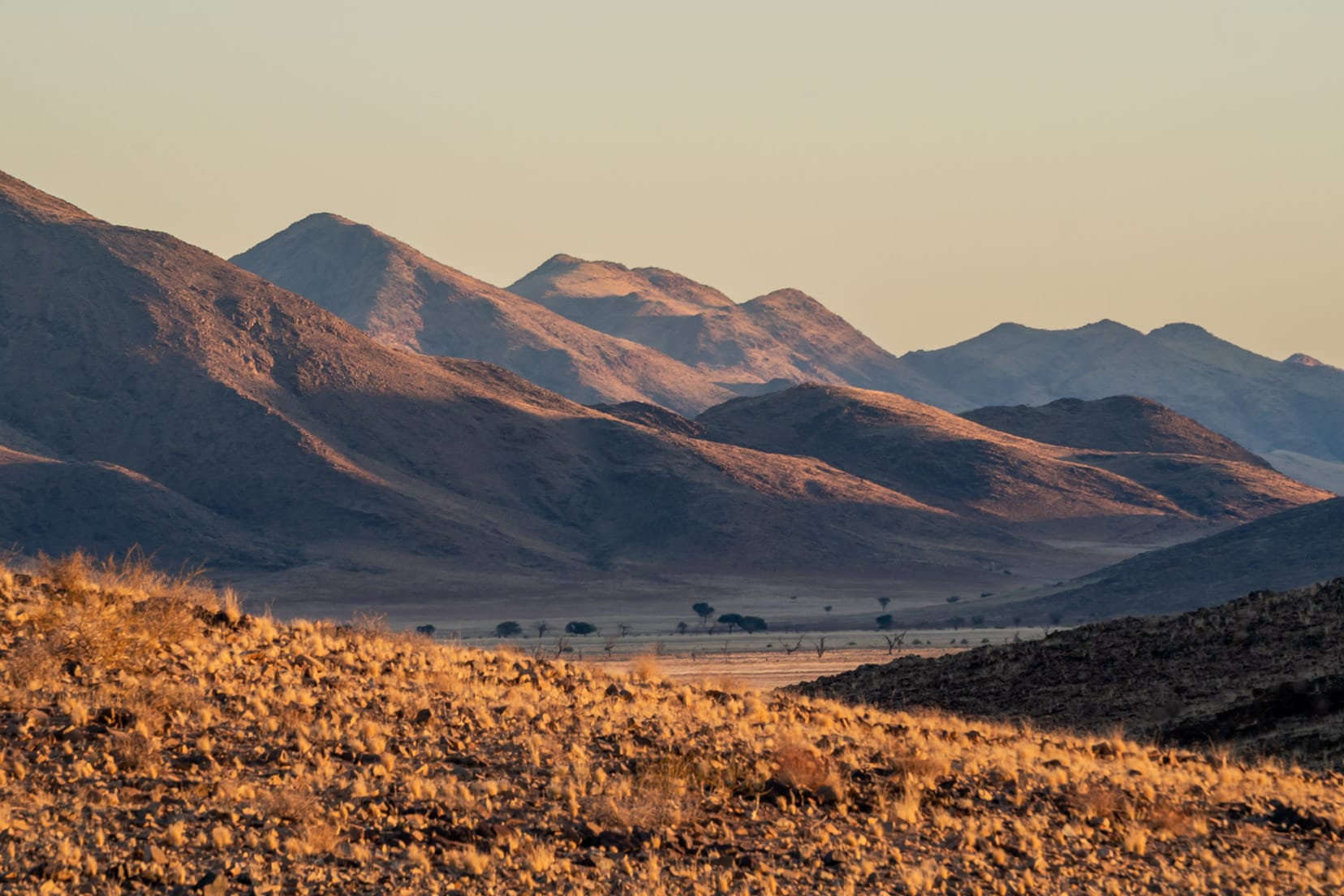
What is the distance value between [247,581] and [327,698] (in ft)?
364

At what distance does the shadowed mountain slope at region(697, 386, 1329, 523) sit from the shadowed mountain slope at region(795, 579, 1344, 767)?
126206mm

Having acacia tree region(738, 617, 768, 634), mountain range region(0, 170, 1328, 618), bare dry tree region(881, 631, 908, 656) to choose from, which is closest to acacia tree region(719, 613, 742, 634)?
acacia tree region(738, 617, 768, 634)

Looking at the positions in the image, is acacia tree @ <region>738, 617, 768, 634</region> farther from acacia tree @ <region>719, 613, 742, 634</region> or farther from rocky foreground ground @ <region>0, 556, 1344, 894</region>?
rocky foreground ground @ <region>0, 556, 1344, 894</region>

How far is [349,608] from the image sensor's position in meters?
118

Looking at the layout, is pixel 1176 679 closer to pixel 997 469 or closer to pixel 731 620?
pixel 731 620

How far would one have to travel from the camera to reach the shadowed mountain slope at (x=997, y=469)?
166 metres

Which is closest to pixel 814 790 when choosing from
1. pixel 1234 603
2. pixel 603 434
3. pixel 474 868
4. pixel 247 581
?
pixel 474 868

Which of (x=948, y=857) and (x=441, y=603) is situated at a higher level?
(x=948, y=857)

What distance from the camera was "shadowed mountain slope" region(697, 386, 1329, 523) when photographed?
166250mm

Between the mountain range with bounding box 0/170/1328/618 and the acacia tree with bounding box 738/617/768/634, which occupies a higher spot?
the mountain range with bounding box 0/170/1328/618

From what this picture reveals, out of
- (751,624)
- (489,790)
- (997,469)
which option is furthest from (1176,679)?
(997,469)

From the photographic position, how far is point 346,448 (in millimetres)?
149250

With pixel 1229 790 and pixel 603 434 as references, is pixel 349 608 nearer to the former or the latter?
pixel 603 434

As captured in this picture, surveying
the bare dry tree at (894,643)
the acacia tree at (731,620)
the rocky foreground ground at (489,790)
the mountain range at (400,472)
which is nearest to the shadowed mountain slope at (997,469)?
the mountain range at (400,472)
